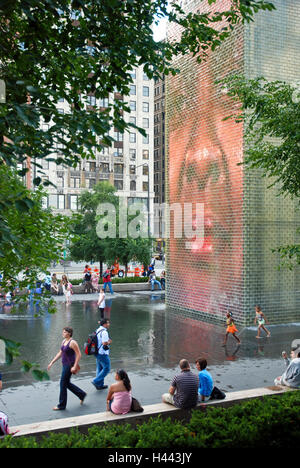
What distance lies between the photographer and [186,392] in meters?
7.73

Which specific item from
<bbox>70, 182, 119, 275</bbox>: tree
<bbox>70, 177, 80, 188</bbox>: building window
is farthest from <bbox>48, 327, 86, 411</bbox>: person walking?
<bbox>70, 177, 80, 188</bbox>: building window

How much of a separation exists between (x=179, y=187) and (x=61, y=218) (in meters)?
13.7

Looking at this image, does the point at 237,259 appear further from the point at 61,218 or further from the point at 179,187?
the point at 61,218

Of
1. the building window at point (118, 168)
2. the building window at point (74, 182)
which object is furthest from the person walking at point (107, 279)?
the building window at point (118, 168)

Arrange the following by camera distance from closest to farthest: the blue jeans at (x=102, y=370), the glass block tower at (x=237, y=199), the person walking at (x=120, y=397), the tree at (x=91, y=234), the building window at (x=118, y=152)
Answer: the person walking at (x=120, y=397) < the blue jeans at (x=102, y=370) < the glass block tower at (x=237, y=199) < the tree at (x=91, y=234) < the building window at (x=118, y=152)

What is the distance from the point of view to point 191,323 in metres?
19.4

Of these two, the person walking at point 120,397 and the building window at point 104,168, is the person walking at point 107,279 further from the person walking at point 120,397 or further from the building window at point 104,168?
the building window at point 104,168

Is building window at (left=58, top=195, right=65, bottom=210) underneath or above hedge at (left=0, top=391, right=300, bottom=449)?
above

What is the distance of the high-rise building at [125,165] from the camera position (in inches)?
2744

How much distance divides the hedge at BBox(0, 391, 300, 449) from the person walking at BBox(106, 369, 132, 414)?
56.3 inches

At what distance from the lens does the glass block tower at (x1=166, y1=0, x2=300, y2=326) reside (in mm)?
18359

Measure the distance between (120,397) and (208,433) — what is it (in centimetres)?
218

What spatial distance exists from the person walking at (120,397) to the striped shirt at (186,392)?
81cm

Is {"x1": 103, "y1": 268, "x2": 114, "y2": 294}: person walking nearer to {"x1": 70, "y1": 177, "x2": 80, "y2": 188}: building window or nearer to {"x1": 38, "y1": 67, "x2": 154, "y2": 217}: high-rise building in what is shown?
{"x1": 38, "y1": 67, "x2": 154, "y2": 217}: high-rise building
